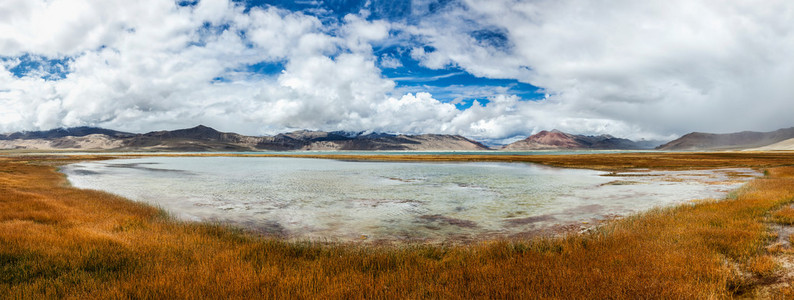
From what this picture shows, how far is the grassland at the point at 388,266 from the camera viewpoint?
6.45m

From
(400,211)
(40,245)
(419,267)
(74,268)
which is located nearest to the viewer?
(74,268)

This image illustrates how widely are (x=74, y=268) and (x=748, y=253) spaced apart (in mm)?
16032

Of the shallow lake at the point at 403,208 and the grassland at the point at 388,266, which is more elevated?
the grassland at the point at 388,266

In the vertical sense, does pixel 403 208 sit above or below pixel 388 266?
below

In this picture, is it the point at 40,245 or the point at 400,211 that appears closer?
the point at 40,245

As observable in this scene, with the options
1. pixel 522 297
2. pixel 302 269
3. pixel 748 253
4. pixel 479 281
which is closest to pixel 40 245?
pixel 302 269

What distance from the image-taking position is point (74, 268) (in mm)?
7855

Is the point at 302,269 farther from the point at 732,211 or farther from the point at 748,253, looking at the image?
the point at 732,211

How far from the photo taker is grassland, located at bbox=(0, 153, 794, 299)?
6453 millimetres

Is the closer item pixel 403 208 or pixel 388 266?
pixel 388 266

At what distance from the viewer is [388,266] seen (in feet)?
28.2

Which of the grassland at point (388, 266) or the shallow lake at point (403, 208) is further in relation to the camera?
the shallow lake at point (403, 208)

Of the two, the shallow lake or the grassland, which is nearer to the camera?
the grassland

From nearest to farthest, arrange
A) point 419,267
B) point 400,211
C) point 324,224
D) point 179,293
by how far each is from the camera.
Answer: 1. point 179,293
2. point 419,267
3. point 324,224
4. point 400,211
